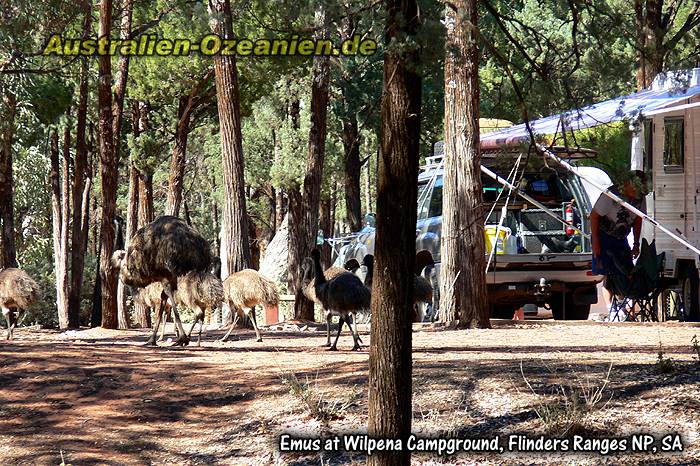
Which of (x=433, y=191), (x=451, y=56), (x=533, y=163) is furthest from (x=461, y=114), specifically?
(x=451, y=56)

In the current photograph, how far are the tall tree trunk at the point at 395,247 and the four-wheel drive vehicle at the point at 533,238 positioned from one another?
35.5ft

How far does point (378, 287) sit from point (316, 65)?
1309 cm

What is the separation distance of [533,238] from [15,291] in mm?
8599

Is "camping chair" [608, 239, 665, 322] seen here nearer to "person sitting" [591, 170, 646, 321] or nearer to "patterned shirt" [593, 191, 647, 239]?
"person sitting" [591, 170, 646, 321]

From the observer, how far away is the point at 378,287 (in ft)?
23.6

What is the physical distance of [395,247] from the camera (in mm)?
7137

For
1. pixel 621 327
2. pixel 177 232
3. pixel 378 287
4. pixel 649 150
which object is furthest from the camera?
pixel 649 150

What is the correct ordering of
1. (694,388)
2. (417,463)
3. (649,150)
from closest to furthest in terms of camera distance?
1. (417,463)
2. (694,388)
3. (649,150)

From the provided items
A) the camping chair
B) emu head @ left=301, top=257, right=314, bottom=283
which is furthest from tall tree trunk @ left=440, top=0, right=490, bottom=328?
the camping chair

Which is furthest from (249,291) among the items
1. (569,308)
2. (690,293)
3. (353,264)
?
(353,264)

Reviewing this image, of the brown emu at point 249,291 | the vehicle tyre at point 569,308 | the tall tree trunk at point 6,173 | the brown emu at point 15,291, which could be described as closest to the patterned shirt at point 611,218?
the vehicle tyre at point 569,308

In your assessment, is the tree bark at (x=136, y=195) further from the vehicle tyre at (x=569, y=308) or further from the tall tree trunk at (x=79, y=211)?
the vehicle tyre at (x=569, y=308)

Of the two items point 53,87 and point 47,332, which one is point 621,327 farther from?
point 53,87

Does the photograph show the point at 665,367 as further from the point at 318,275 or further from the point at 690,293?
the point at 690,293
